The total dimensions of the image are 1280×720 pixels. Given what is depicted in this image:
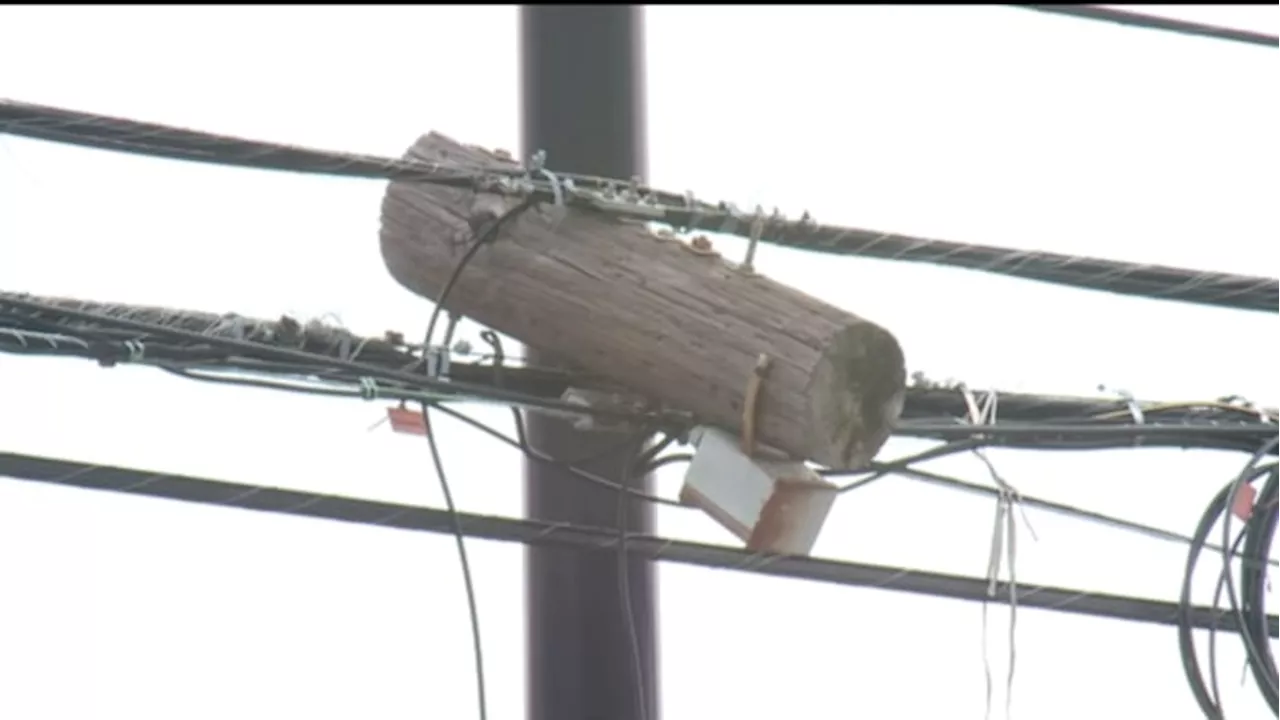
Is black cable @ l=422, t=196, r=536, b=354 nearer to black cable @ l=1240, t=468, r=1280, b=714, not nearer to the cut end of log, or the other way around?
the cut end of log

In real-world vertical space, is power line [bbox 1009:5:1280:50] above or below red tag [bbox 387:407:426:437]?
above

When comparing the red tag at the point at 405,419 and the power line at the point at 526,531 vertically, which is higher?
the red tag at the point at 405,419

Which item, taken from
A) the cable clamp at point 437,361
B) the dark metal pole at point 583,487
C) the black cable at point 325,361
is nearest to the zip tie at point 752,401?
the black cable at point 325,361

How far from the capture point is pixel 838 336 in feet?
11.6

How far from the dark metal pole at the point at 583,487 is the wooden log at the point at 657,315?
0.51 feet

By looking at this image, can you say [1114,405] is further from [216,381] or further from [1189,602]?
[216,381]

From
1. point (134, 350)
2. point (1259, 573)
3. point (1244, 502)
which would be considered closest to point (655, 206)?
point (134, 350)

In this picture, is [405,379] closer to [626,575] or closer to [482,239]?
[482,239]

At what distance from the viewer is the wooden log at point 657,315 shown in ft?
11.7

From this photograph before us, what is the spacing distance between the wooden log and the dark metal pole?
6.1 inches

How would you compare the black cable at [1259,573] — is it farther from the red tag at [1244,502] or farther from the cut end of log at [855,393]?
the cut end of log at [855,393]

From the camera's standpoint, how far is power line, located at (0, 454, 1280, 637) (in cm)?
376

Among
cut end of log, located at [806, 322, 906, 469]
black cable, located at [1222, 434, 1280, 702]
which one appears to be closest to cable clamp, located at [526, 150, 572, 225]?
cut end of log, located at [806, 322, 906, 469]

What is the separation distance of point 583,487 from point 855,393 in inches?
27.1
